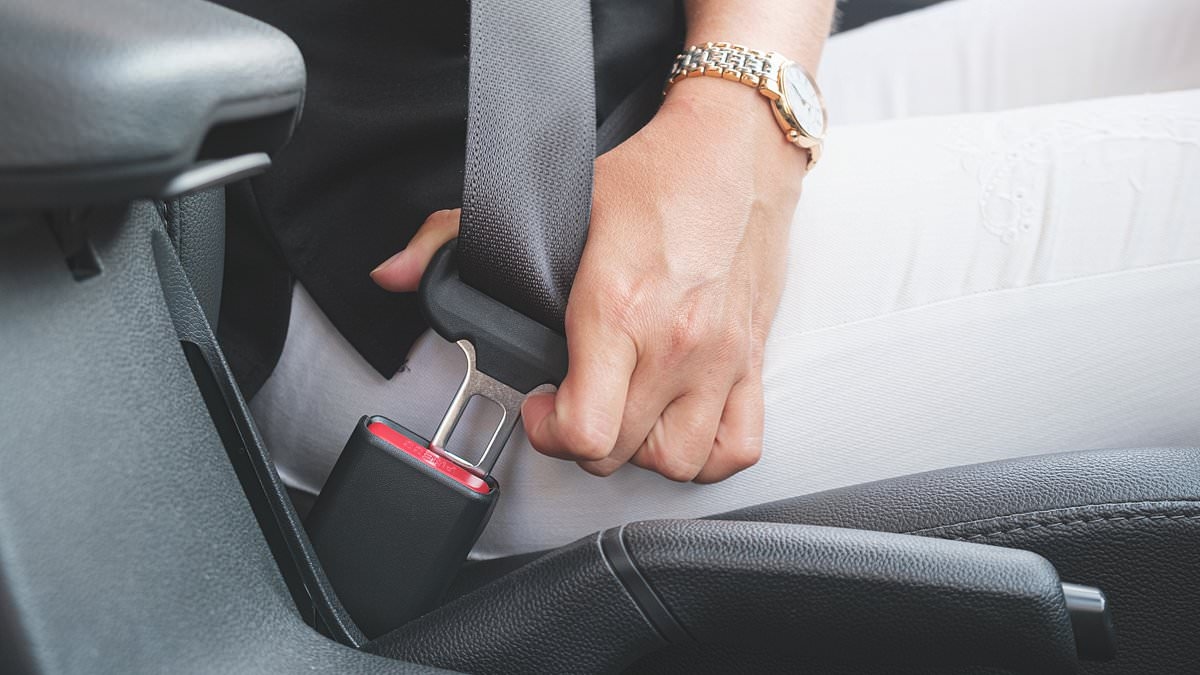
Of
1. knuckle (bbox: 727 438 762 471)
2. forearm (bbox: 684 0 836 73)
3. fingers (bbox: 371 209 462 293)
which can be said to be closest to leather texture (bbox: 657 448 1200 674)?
knuckle (bbox: 727 438 762 471)

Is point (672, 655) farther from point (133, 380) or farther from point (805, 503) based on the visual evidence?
point (133, 380)

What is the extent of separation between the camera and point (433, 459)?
506 millimetres

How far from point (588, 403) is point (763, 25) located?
321 millimetres

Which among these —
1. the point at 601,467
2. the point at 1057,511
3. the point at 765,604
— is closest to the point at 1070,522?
the point at 1057,511

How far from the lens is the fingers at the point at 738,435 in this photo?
1.77ft

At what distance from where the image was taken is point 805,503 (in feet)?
1.50

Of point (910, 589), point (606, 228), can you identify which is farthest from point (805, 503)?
point (606, 228)

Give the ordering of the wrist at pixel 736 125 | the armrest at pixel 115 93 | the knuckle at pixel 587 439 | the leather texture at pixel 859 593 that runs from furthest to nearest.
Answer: the wrist at pixel 736 125, the knuckle at pixel 587 439, the leather texture at pixel 859 593, the armrest at pixel 115 93

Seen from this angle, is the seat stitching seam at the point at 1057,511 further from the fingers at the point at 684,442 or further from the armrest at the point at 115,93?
the armrest at the point at 115,93

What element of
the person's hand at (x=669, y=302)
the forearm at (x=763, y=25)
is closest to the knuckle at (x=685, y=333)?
the person's hand at (x=669, y=302)

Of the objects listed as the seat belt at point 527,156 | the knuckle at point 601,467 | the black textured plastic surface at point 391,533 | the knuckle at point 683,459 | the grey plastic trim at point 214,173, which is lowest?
the black textured plastic surface at point 391,533

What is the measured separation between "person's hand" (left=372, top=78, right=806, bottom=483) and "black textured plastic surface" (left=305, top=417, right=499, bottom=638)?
0.19ft

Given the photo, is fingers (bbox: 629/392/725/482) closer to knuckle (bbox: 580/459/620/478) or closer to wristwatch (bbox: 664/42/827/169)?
knuckle (bbox: 580/459/620/478)

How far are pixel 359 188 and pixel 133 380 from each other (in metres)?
0.29
